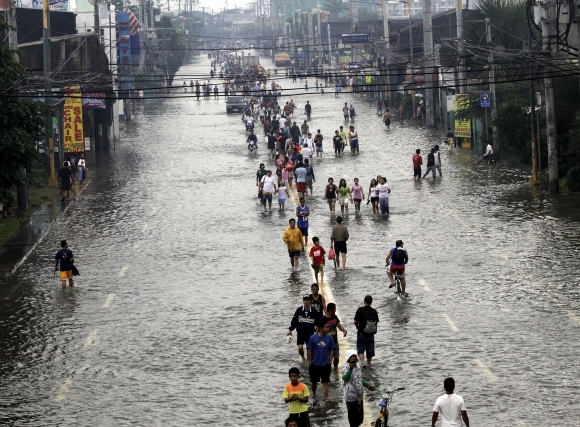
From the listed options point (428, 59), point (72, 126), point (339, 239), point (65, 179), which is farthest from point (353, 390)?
point (428, 59)

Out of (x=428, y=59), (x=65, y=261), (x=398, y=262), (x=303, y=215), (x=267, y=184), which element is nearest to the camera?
(x=398, y=262)

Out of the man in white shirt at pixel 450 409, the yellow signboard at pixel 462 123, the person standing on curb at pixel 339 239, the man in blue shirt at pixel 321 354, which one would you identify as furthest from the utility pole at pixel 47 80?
the man in white shirt at pixel 450 409

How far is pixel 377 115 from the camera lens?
79000 mm

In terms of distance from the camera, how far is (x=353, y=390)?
16.8 metres

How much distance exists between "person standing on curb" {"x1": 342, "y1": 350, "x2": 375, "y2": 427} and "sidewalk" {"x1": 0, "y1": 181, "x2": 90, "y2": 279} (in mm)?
16472

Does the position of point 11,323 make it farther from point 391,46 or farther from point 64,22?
point 391,46

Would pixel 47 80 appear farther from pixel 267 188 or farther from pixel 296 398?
pixel 296 398

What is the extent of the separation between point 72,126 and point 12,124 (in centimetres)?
1692

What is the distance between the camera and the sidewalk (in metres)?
33.0

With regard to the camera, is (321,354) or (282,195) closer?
(321,354)

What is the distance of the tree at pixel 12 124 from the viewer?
35625 millimetres

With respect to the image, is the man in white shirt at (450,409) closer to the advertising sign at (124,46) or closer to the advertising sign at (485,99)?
the advertising sign at (485,99)

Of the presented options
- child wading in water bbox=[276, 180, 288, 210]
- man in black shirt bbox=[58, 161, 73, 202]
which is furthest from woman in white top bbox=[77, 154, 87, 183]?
child wading in water bbox=[276, 180, 288, 210]

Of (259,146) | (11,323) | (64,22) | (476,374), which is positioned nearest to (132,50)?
(64,22)
